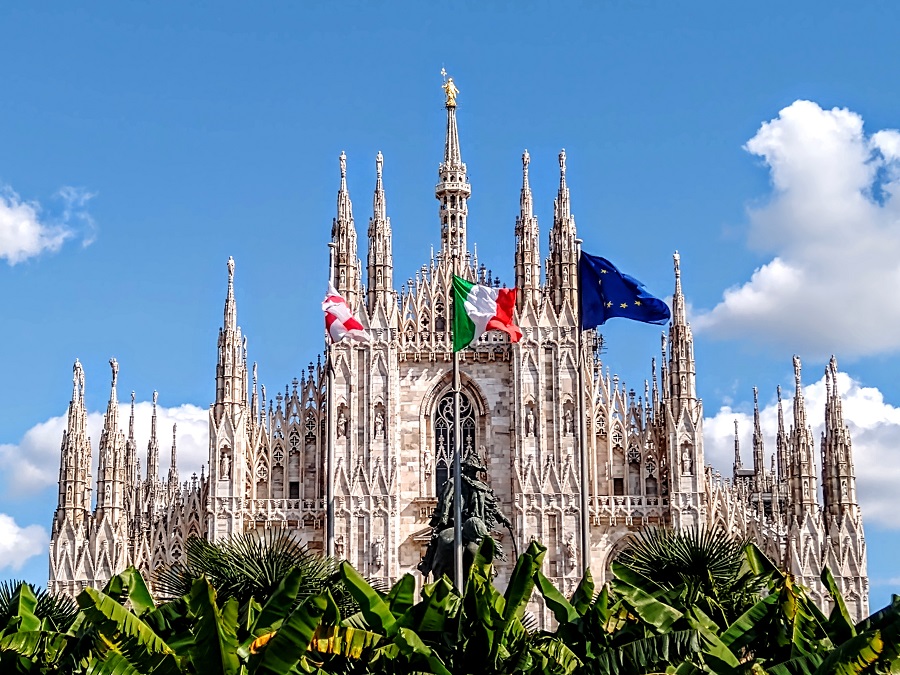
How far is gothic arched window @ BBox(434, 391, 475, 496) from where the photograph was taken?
57.6 m

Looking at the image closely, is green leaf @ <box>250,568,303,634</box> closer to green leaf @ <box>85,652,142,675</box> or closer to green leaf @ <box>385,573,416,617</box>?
green leaf @ <box>85,652,142,675</box>

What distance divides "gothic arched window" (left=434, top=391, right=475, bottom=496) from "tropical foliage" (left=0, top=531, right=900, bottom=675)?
90.0ft

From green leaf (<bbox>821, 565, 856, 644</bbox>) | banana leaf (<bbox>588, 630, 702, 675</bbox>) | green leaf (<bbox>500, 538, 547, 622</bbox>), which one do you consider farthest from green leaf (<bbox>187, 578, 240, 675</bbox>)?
green leaf (<bbox>821, 565, 856, 644</bbox>)

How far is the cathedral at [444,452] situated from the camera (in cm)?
5544

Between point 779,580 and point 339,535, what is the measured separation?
28.4m

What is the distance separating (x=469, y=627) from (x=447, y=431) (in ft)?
102

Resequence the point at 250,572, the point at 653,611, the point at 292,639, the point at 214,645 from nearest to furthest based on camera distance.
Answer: the point at 292,639, the point at 214,645, the point at 653,611, the point at 250,572

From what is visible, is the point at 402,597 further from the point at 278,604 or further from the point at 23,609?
the point at 23,609

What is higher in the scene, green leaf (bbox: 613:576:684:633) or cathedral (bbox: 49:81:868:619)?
cathedral (bbox: 49:81:868:619)

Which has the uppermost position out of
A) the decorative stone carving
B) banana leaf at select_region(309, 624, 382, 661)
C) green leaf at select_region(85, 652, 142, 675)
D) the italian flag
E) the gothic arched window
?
the italian flag

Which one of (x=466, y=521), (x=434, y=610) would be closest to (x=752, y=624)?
(x=434, y=610)

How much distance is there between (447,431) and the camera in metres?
58.0

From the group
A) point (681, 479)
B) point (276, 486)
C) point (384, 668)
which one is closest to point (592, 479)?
point (681, 479)

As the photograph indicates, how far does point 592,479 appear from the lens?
56625 mm
